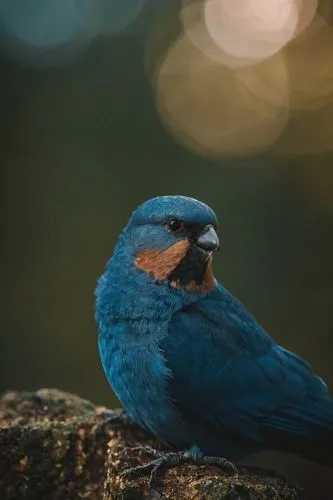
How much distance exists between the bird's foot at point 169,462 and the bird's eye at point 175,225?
3.59 feet

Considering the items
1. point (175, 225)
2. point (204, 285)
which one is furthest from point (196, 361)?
point (175, 225)

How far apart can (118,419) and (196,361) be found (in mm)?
571

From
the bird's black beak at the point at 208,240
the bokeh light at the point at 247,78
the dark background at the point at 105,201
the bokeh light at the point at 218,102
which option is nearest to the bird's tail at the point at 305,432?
the bird's black beak at the point at 208,240

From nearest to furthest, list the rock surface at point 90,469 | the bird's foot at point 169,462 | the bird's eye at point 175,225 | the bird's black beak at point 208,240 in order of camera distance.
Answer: the rock surface at point 90,469 < the bird's foot at point 169,462 < the bird's black beak at point 208,240 < the bird's eye at point 175,225

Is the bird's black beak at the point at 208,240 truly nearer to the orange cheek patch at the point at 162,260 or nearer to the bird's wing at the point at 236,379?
the orange cheek patch at the point at 162,260

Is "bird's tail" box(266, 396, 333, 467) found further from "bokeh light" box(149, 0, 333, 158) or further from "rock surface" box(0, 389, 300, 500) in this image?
"bokeh light" box(149, 0, 333, 158)

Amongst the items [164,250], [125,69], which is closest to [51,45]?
[125,69]

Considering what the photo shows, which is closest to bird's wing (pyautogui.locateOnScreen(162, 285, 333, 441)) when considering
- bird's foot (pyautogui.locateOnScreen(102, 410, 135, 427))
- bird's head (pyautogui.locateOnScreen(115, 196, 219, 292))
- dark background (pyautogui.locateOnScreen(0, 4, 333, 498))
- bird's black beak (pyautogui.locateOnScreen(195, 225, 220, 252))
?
bird's head (pyautogui.locateOnScreen(115, 196, 219, 292))

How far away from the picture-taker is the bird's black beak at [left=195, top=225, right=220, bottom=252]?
12.9ft

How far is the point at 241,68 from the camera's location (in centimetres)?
1030

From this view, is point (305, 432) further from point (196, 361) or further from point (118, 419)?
point (118, 419)

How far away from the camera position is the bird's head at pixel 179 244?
3.98m

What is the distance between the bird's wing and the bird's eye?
39 cm

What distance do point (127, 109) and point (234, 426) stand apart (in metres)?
7.83
